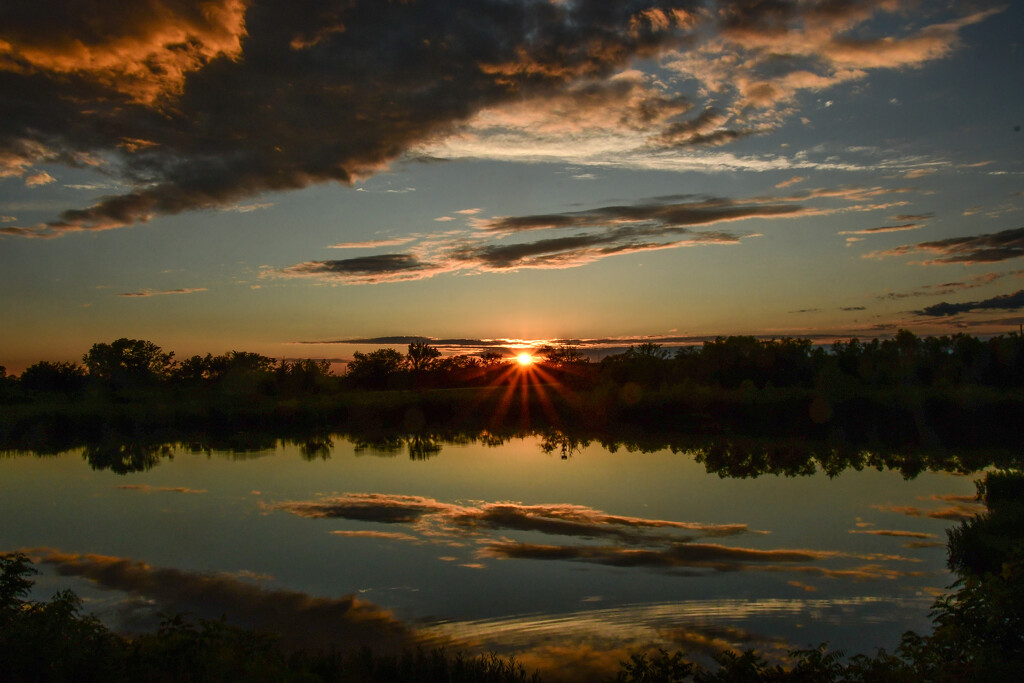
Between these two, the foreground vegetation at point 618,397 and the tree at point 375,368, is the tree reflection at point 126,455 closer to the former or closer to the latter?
the foreground vegetation at point 618,397

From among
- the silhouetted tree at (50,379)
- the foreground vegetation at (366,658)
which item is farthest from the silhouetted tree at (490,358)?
the foreground vegetation at (366,658)

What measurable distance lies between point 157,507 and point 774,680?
15.4 m

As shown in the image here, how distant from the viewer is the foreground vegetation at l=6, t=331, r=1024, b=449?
122 ft

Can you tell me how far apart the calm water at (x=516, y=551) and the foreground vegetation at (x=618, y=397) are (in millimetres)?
15829

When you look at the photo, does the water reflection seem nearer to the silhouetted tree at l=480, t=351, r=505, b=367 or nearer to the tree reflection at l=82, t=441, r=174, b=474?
the tree reflection at l=82, t=441, r=174, b=474

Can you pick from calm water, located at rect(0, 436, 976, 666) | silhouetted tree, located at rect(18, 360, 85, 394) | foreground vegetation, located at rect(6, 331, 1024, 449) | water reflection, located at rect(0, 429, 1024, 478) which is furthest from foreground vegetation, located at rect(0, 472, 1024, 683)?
silhouetted tree, located at rect(18, 360, 85, 394)

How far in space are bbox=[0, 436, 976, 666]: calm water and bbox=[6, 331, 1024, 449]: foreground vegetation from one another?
51.9ft

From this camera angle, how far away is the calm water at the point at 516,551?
9.01 m

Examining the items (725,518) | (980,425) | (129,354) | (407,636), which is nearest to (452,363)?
(129,354)

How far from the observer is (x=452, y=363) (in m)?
93.4

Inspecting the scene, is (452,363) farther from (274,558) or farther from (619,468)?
(274,558)

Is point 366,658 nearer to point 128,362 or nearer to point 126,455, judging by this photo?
point 126,455

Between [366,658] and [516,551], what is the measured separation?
609 cm

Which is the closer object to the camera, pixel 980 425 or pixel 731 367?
pixel 980 425
